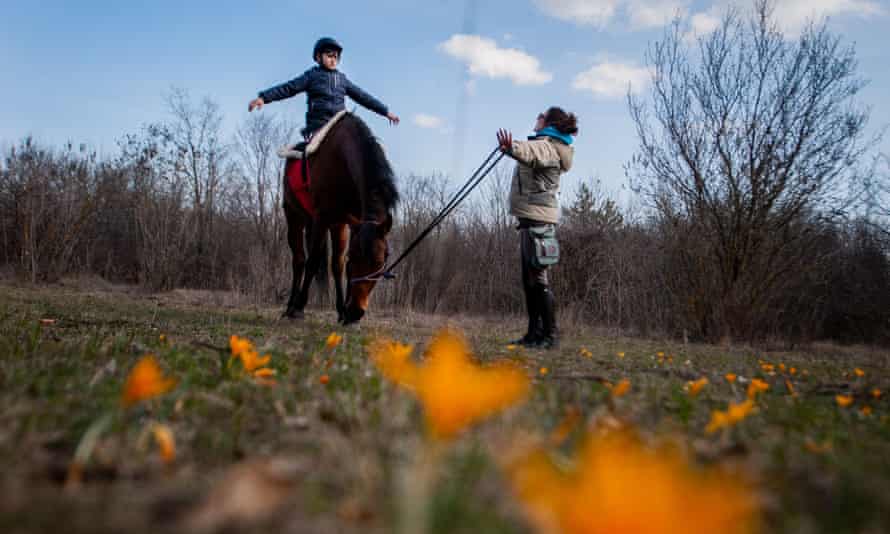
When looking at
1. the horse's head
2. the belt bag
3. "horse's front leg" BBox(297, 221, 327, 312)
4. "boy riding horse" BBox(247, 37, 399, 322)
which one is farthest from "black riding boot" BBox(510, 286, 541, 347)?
"horse's front leg" BBox(297, 221, 327, 312)

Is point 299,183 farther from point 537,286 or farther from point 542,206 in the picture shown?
point 537,286

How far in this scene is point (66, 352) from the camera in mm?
2355

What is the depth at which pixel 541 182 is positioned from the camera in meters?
5.44

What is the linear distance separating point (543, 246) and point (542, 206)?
16.4 inches

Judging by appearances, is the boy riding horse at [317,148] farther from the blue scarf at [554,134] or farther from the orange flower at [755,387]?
the orange flower at [755,387]

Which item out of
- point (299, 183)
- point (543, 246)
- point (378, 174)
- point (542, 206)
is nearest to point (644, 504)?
point (543, 246)

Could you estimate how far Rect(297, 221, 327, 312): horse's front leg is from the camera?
21.8 feet

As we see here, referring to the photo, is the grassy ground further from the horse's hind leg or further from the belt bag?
the horse's hind leg

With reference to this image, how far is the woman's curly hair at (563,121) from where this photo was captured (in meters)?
5.57

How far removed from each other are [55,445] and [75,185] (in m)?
16.3

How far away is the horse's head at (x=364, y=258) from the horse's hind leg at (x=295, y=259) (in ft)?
4.22

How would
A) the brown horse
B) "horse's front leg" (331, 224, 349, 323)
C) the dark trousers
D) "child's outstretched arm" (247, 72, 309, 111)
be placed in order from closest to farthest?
1. the dark trousers
2. the brown horse
3. "child's outstretched arm" (247, 72, 309, 111)
4. "horse's front leg" (331, 224, 349, 323)

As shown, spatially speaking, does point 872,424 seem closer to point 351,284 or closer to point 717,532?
point 717,532

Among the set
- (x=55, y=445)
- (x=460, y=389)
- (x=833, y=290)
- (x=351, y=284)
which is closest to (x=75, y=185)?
(x=351, y=284)
